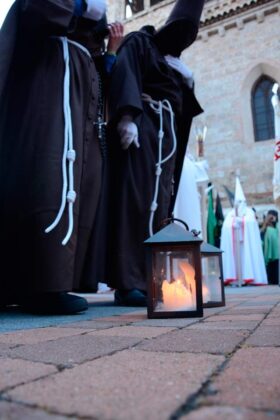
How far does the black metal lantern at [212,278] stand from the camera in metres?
1.94

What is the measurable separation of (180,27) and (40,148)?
1.37 m

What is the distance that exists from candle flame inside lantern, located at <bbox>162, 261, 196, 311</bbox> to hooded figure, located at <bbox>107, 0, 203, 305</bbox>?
621mm

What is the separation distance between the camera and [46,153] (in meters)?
1.62

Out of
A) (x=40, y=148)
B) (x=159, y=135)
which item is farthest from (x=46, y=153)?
(x=159, y=135)

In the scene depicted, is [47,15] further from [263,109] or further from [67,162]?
[263,109]

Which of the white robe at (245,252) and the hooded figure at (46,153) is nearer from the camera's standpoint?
the hooded figure at (46,153)

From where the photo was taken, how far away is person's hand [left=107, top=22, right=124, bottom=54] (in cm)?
221

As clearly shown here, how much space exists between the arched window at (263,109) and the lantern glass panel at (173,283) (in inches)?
389

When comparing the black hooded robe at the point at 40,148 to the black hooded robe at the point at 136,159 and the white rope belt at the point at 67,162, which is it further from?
the black hooded robe at the point at 136,159

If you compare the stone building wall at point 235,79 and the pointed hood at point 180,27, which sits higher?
the stone building wall at point 235,79

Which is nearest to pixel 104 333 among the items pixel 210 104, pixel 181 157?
pixel 181 157

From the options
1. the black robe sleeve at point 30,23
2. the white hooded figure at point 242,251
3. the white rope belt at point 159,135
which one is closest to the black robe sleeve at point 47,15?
the black robe sleeve at point 30,23

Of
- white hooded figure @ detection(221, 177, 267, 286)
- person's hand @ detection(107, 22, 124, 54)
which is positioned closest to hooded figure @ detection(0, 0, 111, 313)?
person's hand @ detection(107, 22, 124, 54)

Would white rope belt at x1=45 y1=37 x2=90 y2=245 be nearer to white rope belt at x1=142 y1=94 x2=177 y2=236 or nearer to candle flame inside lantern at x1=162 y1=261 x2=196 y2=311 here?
candle flame inside lantern at x1=162 y1=261 x2=196 y2=311
